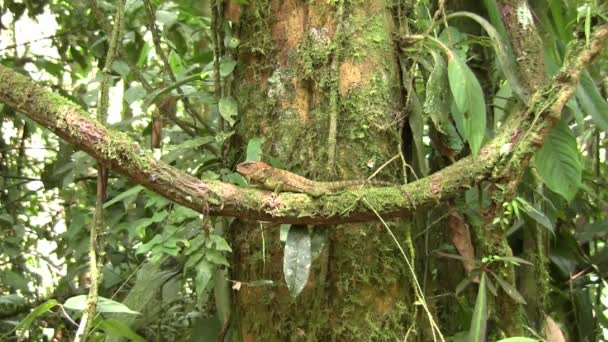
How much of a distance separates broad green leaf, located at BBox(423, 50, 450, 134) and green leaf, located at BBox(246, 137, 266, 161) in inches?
11.6

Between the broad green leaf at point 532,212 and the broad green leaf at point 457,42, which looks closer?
the broad green leaf at point 532,212

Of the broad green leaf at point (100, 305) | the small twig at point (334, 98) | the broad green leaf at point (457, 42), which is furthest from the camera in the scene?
the broad green leaf at point (457, 42)

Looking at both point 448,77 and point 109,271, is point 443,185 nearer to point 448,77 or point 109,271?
A: point 448,77

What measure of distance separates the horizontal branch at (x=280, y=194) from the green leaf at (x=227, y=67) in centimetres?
31

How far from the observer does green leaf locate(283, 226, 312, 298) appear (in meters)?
0.99

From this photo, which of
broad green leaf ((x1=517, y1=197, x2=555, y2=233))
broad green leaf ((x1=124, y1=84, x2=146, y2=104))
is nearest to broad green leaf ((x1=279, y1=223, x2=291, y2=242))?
broad green leaf ((x1=517, y1=197, x2=555, y2=233))

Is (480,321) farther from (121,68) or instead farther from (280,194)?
(121,68)

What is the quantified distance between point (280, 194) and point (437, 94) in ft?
1.16

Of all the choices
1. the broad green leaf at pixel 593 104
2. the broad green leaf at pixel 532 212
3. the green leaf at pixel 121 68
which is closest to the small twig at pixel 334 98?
the broad green leaf at pixel 532 212

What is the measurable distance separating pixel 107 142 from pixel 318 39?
17.1 inches

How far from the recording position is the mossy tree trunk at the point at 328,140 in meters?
1.09

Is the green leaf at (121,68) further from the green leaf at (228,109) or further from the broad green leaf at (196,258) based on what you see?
the broad green leaf at (196,258)

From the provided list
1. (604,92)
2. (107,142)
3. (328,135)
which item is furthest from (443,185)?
(604,92)

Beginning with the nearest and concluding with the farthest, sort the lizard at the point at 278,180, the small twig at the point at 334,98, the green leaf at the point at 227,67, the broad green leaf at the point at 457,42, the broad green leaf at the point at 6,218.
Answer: the lizard at the point at 278,180 → the small twig at the point at 334,98 → the green leaf at the point at 227,67 → the broad green leaf at the point at 457,42 → the broad green leaf at the point at 6,218
